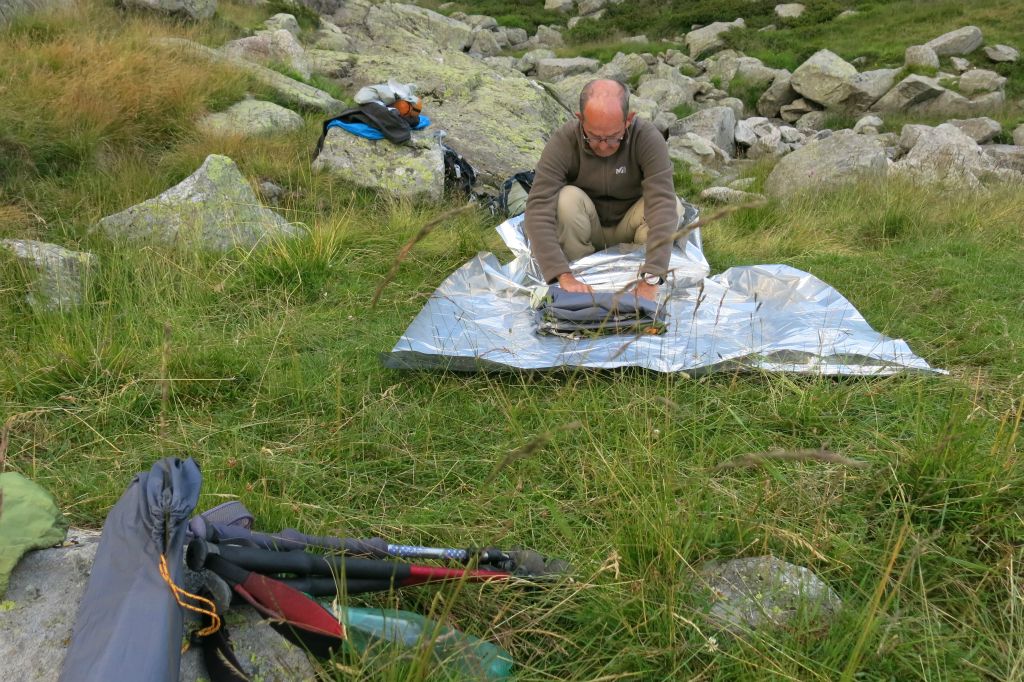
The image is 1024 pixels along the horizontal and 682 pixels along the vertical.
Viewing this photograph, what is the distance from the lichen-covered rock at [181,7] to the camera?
9852mm

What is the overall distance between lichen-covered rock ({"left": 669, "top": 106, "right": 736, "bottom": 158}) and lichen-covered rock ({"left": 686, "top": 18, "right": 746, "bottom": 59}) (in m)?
12.9

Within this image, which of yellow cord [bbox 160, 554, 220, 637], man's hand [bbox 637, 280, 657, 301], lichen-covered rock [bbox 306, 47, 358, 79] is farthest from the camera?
lichen-covered rock [bbox 306, 47, 358, 79]

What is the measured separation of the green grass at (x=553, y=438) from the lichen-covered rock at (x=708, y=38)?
75.9ft

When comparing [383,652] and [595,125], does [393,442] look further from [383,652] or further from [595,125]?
[595,125]

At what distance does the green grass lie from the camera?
1786 mm

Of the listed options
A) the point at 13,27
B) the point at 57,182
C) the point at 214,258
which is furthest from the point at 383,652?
the point at 13,27

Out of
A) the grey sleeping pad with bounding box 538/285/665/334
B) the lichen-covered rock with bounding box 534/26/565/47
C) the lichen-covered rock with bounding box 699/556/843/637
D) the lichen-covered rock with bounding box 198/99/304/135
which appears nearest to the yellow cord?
the lichen-covered rock with bounding box 699/556/843/637

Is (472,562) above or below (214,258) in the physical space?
above

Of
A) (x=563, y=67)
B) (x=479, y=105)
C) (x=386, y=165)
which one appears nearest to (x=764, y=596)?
(x=386, y=165)

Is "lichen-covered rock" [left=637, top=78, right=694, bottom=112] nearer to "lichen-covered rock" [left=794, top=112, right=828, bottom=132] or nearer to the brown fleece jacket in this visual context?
"lichen-covered rock" [left=794, top=112, right=828, bottom=132]

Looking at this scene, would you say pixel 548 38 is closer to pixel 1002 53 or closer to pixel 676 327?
pixel 1002 53

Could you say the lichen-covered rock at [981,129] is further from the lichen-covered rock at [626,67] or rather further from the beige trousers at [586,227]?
the beige trousers at [586,227]

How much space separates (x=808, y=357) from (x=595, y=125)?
163 cm

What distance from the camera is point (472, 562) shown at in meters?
1.35
